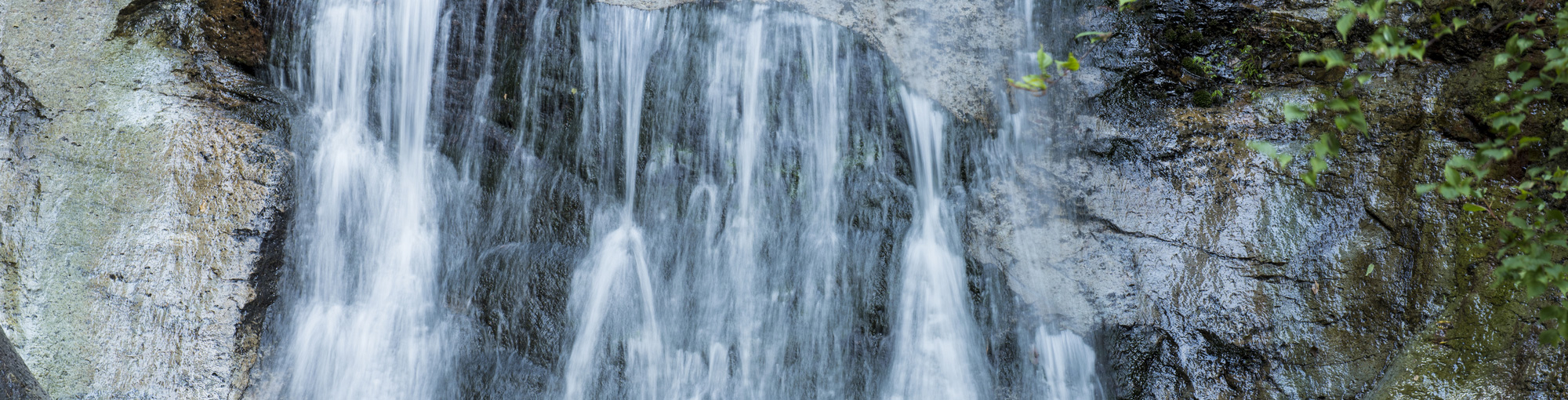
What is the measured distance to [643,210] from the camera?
3906mm

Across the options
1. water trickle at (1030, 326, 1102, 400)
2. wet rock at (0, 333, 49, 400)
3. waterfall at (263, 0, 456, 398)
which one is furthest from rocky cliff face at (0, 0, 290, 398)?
water trickle at (1030, 326, 1102, 400)

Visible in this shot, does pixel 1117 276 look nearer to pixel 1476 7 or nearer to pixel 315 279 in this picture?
pixel 1476 7

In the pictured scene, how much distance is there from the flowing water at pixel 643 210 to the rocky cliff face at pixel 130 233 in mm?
458

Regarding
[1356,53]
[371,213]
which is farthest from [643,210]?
[1356,53]

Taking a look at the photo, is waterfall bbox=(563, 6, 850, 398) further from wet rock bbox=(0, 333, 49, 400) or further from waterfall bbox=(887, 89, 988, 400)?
wet rock bbox=(0, 333, 49, 400)

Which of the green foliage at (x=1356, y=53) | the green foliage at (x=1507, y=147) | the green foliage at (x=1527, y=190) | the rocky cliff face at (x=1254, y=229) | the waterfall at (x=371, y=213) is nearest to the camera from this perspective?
the green foliage at (x=1356, y=53)

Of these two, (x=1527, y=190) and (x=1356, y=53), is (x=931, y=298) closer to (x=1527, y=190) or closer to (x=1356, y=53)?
(x=1356, y=53)

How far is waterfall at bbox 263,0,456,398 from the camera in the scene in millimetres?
3604

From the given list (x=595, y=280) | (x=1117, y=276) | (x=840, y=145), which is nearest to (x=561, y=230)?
(x=595, y=280)

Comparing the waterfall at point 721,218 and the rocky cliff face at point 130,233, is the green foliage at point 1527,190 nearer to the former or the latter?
the waterfall at point 721,218

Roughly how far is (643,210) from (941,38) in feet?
5.63

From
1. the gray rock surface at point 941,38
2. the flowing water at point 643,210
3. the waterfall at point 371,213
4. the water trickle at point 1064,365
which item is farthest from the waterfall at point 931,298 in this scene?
the waterfall at point 371,213

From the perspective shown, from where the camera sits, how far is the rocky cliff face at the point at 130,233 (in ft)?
10.5

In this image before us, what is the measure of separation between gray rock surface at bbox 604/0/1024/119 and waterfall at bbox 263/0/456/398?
1179 mm
